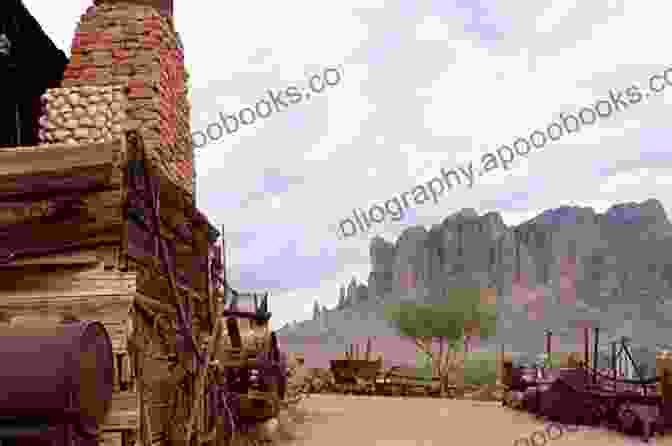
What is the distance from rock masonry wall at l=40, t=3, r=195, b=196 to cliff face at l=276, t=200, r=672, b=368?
70.3 meters

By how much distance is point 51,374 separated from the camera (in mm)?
4281

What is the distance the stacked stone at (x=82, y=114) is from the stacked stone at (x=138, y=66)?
206 millimetres

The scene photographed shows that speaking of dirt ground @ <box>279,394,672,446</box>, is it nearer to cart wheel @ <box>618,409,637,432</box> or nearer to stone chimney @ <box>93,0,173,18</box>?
cart wheel @ <box>618,409,637,432</box>

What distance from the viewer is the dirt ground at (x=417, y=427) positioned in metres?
13.7

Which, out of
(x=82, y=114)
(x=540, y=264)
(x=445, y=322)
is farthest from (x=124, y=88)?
(x=540, y=264)

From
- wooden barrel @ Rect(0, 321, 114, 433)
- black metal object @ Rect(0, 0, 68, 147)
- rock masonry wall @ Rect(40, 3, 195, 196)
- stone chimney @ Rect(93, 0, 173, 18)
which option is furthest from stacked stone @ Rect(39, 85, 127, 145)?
wooden barrel @ Rect(0, 321, 114, 433)

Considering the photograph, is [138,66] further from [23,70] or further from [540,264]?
[540,264]

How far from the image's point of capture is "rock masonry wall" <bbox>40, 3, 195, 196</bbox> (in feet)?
25.4

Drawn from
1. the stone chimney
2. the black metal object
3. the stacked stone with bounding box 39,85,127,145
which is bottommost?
the stacked stone with bounding box 39,85,127,145

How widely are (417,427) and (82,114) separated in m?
11.7

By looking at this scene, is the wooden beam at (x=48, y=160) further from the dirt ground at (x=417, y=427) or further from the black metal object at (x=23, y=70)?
the dirt ground at (x=417, y=427)

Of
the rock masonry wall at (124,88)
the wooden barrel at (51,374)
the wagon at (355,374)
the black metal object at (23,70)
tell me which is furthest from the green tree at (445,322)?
the wooden barrel at (51,374)

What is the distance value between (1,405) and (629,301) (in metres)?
89.9

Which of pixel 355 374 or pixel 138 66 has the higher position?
pixel 138 66
